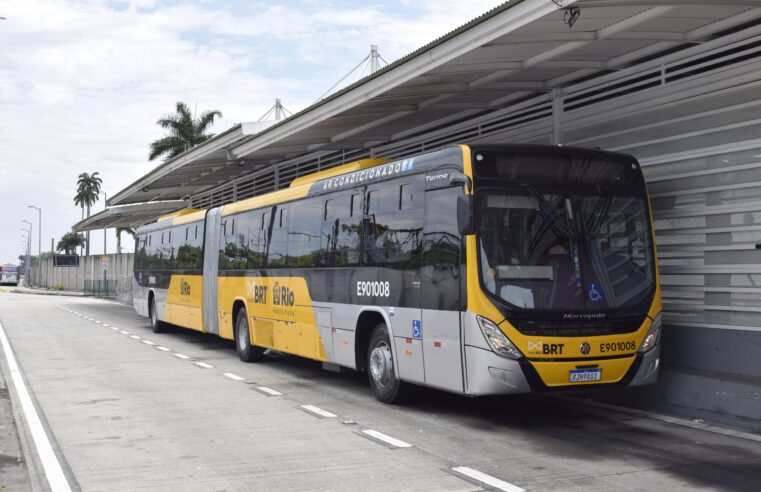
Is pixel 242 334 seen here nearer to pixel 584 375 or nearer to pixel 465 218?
pixel 465 218

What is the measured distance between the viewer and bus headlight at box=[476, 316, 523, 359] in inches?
386

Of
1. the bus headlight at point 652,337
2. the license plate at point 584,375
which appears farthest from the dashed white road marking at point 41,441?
the bus headlight at point 652,337

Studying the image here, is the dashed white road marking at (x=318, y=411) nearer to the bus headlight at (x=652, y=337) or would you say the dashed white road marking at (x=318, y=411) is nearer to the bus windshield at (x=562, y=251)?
the bus windshield at (x=562, y=251)

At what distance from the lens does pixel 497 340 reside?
9.85 m

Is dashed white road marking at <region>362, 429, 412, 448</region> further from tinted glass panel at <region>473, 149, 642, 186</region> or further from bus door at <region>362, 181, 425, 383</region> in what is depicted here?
tinted glass panel at <region>473, 149, 642, 186</region>

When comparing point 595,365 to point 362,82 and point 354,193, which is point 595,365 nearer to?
point 354,193

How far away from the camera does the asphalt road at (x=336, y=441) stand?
775 cm

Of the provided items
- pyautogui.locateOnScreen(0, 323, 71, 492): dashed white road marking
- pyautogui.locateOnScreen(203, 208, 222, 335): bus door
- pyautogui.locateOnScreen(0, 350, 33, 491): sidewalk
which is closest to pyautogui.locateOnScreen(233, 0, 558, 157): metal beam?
pyautogui.locateOnScreen(203, 208, 222, 335): bus door

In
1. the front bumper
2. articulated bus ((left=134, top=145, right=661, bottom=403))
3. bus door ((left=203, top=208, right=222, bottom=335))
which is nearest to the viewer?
the front bumper

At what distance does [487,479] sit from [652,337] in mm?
3731

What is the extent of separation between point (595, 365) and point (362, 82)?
7.47 m

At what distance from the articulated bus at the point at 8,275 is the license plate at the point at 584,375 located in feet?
389

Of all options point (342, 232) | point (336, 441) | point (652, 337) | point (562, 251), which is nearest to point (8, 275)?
point (342, 232)

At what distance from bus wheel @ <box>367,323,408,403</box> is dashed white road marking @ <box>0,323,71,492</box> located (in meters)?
4.16
